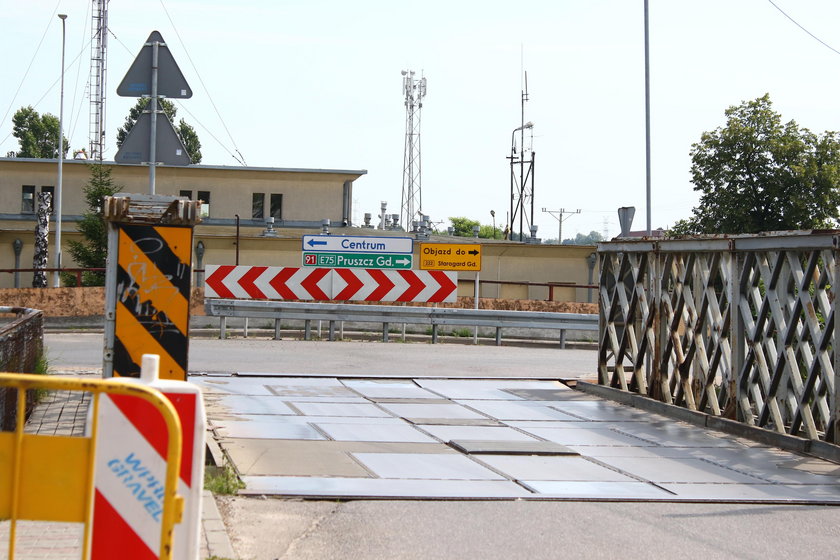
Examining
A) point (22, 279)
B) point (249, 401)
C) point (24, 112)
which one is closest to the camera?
point (249, 401)

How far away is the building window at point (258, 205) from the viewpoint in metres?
54.4

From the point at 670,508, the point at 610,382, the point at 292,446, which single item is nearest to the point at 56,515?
the point at 670,508

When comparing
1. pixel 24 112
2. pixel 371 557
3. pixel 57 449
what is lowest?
pixel 371 557

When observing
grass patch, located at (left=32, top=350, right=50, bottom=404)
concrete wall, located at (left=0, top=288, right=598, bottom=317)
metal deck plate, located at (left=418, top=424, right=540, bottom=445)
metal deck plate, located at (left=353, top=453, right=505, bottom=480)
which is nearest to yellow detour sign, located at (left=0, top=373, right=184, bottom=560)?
metal deck plate, located at (left=353, top=453, right=505, bottom=480)

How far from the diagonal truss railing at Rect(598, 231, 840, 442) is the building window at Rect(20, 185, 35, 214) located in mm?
44985

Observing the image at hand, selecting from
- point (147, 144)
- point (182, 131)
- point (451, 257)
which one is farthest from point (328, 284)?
point (182, 131)

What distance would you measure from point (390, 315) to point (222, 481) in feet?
52.7

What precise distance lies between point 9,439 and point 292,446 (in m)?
5.25

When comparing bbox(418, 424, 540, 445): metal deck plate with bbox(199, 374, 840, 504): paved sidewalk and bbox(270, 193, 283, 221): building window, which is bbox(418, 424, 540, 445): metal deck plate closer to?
bbox(199, 374, 840, 504): paved sidewalk

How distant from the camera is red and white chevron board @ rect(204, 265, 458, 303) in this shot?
942 inches

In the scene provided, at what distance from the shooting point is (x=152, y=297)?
7.32 metres

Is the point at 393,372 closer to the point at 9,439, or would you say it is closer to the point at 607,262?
the point at 607,262

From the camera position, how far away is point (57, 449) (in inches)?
154

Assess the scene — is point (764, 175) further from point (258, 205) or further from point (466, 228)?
point (466, 228)
